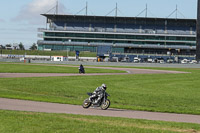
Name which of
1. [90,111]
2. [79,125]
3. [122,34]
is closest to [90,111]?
[90,111]

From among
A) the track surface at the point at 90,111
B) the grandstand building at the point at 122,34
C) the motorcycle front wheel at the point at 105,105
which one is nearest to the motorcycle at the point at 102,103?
the motorcycle front wheel at the point at 105,105

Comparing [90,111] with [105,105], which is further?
[105,105]

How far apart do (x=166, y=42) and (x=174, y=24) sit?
9.18 metres

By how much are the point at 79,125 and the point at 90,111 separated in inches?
214

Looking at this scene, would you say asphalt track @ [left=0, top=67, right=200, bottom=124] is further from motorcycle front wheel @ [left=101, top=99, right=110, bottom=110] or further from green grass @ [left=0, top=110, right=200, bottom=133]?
green grass @ [left=0, top=110, right=200, bottom=133]

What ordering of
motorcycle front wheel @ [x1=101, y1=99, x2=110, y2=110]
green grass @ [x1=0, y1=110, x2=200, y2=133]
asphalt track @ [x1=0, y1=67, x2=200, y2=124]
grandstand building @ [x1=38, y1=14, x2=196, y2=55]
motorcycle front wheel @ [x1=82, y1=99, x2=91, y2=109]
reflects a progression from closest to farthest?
green grass @ [x1=0, y1=110, x2=200, y2=133] < asphalt track @ [x1=0, y1=67, x2=200, y2=124] < motorcycle front wheel @ [x1=101, y1=99, x2=110, y2=110] < motorcycle front wheel @ [x1=82, y1=99, x2=91, y2=109] < grandstand building @ [x1=38, y1=14, x2=196, y2=55]

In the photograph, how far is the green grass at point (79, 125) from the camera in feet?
40.4

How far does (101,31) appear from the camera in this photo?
158m

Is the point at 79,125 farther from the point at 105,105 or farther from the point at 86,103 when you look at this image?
the point at 86,103

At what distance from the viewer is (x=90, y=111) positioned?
61.3 feet

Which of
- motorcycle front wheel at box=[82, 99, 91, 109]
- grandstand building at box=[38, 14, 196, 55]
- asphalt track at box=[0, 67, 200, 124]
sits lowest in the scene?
asphalt track at box=[0, 67, 200, 124]

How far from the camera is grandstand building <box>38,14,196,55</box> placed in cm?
15575

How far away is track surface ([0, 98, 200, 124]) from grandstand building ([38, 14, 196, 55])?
435ft

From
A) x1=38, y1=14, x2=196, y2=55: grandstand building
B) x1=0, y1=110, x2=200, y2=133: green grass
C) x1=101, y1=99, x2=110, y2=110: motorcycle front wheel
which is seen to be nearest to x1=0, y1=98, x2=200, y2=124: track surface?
x1=101, y1=99, x2=110, y2=110: motorcycle front wheel
